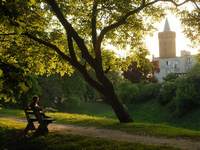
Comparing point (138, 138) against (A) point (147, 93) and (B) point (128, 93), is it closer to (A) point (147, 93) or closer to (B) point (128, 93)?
(A) point (147, 93)

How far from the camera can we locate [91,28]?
84.7 feet

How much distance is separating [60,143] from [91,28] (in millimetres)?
8689

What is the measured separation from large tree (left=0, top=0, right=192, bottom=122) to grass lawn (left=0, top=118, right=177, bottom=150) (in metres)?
5.07

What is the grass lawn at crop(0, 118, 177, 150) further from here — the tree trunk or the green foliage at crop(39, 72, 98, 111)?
the green foliage at crop(39, 72, 98, 111)

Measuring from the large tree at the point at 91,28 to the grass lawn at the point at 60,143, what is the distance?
16.6 feet

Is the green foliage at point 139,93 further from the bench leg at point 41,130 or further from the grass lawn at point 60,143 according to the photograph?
the grass lawn at point 60,143

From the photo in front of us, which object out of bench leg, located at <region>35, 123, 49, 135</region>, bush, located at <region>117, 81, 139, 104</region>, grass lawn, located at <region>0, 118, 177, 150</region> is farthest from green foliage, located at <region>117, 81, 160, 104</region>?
grass lawn, located at <region>0, 118, 177, 150</region>

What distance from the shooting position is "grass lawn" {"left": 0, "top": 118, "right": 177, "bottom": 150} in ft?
55.8

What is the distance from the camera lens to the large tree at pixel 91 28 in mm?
24000

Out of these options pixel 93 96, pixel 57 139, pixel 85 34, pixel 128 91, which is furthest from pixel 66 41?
pixel 93 96

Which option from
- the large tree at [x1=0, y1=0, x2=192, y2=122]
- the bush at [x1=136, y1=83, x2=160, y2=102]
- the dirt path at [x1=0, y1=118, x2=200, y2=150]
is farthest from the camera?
the bush at [x1=136, y1=83, x2=160, y2=102]

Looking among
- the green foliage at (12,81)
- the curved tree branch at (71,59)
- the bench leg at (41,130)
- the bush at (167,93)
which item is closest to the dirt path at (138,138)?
the bench leg at (41,130)

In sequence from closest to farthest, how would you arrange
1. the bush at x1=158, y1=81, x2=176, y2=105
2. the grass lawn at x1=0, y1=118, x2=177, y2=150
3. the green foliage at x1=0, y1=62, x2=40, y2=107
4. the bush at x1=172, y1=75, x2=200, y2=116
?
the green foliage at x1=0, y1=62, x2=40, y2=107 → the grass lawn at x1=0, y1=118, x2=177, y2=150 → the bush at x1=172, y1=75, x2=200, y2=116 → the bush at x1=158, y1=81, x2=176, y2=105

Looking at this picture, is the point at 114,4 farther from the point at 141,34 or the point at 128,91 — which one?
the point at 128,91
